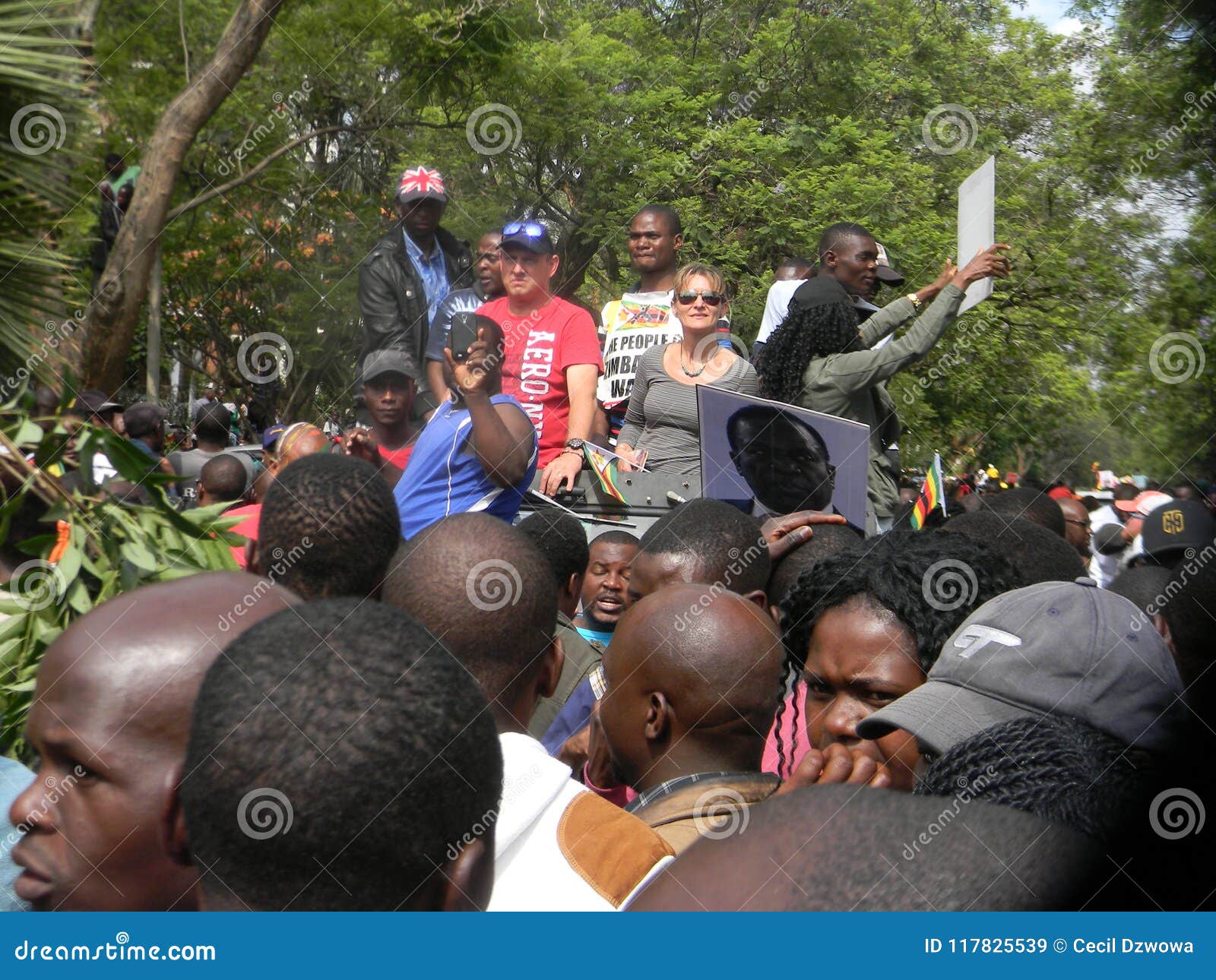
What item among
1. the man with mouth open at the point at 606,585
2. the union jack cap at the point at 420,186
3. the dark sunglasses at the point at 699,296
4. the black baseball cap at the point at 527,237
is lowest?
the man with mouth open at the point at 606,585

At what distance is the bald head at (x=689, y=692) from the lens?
2730 mm

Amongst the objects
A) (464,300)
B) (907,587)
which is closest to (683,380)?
(464,300)

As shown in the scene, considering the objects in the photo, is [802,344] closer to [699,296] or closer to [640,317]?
[699,296]

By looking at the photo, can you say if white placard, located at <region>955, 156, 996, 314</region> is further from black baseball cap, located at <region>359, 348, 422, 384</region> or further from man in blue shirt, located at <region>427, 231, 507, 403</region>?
black baseball cap, located at <region>359, 348, 422, 384</region>

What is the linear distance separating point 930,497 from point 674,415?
120 centimetres

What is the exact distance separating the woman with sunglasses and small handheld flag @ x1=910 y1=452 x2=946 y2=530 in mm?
878

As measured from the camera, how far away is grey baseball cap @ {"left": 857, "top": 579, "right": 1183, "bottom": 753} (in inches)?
81.7

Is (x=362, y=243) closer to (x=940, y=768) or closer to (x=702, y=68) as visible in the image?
(x=702, y=68)

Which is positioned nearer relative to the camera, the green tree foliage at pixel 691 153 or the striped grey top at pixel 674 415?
the striped grey top at pixel 674 415

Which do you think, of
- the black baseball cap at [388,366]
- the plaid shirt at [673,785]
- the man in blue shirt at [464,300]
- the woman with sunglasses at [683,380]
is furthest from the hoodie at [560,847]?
the man in blue shirt at [464,300]

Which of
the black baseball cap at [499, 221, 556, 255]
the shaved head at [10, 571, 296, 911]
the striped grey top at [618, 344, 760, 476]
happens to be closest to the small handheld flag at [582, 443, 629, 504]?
the striped grey top at [618, 344, 760, 476]

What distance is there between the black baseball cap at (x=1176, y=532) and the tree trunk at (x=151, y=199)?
7641 millimetres

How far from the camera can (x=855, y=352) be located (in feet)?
17.0

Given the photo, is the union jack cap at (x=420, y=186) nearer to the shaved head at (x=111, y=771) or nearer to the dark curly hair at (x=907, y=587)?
the dark curly hair at (x=907, y=587)
